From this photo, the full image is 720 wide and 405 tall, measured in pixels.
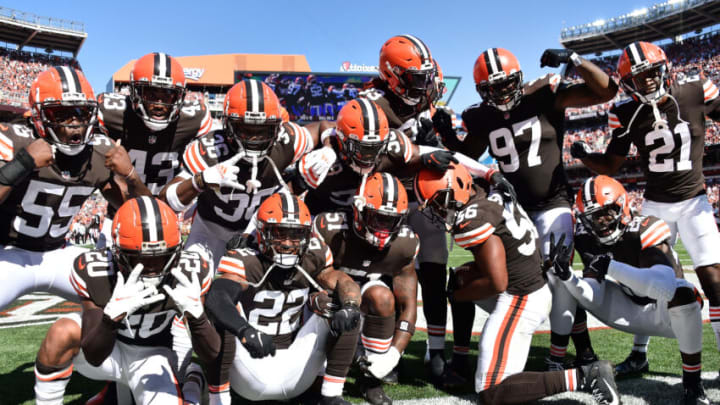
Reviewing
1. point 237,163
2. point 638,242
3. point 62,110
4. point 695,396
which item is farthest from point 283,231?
point 695,396

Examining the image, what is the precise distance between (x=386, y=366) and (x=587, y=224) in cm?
191

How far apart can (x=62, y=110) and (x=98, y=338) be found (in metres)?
1.55

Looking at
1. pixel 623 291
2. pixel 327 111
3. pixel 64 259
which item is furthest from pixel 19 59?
pixel 623 291

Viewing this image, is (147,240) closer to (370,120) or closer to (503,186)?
(370,120)

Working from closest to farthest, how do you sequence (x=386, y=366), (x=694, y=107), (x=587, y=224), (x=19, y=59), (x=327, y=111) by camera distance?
(x=386, y=366) < (x=587, y=224) < (x=694, y=107) < (x=327, y=111) < (x=19, y=59)

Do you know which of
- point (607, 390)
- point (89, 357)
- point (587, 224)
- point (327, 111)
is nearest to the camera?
point (89, 357)

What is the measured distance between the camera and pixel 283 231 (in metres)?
3.40

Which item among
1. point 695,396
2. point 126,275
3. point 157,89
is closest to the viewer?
point 126,275

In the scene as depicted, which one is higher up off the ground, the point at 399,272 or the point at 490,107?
the point at 490,107

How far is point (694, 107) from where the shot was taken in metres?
4.37

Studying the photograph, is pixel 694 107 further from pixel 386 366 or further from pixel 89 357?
pixel 89 357

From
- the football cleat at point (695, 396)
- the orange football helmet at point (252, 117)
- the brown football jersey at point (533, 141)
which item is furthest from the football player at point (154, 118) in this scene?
the football cleat at point (695, 396)

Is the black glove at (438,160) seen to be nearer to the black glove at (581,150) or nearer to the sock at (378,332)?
the sock at (378,332)

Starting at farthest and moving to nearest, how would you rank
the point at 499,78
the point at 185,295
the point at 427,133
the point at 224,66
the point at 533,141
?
the point at 224,66 → the point at 427,133 → the point at 533,141 → the point at 499,78 → the point at 185,295
